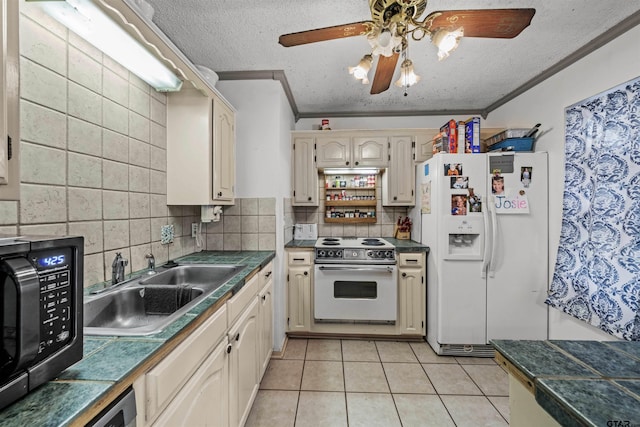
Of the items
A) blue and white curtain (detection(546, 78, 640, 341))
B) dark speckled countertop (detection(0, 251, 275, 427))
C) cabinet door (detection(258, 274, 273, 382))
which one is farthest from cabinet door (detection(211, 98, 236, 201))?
blue and white curtain (detection(546, 78, 640, 341))

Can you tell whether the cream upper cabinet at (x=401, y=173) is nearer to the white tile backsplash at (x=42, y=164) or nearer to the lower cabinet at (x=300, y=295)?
the lower cabinet at (x=300, y=295)

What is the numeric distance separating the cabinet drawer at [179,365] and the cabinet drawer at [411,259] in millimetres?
1883

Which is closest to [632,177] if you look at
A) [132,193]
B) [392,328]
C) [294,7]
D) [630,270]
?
[630,270]

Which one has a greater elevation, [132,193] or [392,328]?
[132,193]

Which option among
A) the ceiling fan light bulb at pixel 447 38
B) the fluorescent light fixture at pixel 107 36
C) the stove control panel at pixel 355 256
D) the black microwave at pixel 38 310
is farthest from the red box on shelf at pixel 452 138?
the black microwave at pixel 38 310

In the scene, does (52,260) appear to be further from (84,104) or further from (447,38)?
(447,38)

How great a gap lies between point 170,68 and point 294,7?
80 centimetres

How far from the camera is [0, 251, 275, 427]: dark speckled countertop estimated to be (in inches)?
19.5

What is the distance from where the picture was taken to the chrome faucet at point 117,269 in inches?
53.1

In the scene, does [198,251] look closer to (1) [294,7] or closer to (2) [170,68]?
(2) [170,68]

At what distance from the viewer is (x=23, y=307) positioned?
1.63 feet

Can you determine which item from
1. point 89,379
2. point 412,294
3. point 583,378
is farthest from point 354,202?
point 89,379

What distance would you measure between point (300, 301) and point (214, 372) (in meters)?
1.54

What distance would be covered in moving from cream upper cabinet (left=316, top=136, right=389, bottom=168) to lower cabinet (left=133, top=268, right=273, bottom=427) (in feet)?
5.12
